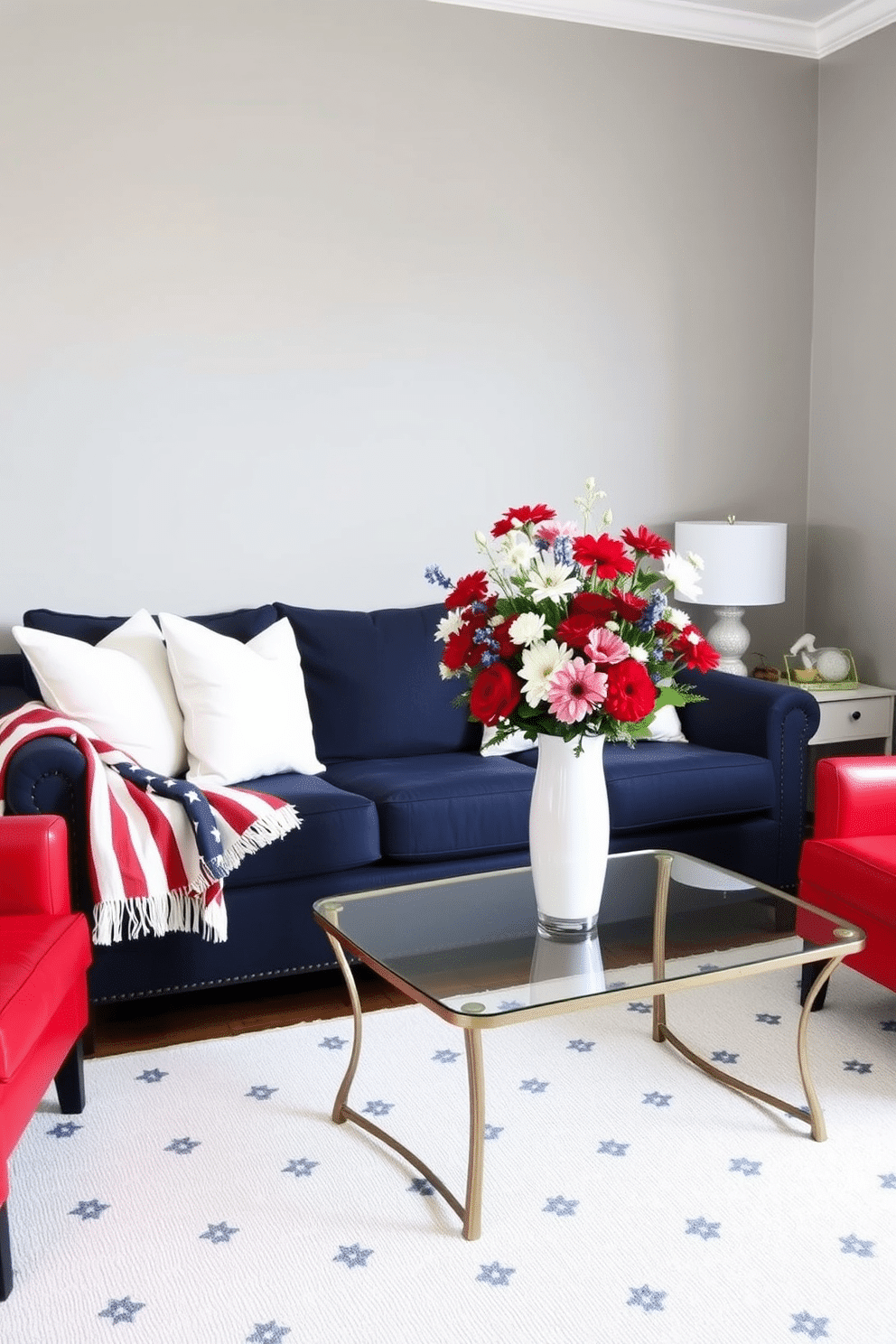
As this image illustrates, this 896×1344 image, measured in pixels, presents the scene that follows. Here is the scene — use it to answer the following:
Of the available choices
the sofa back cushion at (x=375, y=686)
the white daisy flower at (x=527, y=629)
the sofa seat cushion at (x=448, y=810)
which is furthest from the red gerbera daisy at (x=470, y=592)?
the sofa back cushion at (x=375, y=686)

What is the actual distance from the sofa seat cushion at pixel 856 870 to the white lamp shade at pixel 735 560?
1398 mm

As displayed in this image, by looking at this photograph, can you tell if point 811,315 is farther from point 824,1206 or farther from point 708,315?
point 824,1206

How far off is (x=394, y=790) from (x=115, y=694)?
0.76 meters

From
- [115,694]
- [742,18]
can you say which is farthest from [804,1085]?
[742,18]

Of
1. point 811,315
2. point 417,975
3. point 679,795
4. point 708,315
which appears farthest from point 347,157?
point 417,975

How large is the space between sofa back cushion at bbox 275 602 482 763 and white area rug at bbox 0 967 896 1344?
98 centimetres

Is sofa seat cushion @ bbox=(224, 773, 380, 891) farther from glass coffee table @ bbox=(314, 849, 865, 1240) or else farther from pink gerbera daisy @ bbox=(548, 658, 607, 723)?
pink gerbera daisy @ bbox=(548, 658, 607, 723)

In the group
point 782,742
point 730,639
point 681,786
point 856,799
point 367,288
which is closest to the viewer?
point 856,799

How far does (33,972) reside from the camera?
A: 213 cm

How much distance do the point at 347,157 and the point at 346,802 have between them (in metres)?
2.11

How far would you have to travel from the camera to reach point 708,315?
4547mm

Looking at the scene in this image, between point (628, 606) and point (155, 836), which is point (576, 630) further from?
point (155, 836)

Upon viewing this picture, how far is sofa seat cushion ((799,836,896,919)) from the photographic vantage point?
2727mm

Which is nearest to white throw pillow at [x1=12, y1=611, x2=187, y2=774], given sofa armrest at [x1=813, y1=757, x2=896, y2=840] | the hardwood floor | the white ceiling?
the hardwood floor
